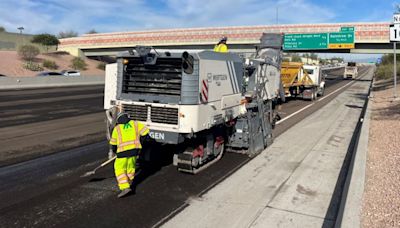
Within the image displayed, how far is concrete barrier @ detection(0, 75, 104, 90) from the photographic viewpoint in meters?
33.2

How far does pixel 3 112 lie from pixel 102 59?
7736 cm

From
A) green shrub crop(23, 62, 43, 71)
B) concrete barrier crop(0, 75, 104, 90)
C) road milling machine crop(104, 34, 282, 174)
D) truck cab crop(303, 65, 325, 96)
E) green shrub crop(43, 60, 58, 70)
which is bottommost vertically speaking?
road milling machine crop(104, 34, 282, 174)

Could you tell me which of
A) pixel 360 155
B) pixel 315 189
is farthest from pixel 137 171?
pixel 360 155

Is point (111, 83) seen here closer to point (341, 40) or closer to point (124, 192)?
point (124, 192)

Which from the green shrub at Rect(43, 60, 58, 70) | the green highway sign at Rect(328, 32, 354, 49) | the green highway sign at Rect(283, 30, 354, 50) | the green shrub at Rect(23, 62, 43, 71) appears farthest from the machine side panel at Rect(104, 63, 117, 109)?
the green shrub at Rect(43, 60, 58, 70)

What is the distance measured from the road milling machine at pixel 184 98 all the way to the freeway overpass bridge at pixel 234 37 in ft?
148

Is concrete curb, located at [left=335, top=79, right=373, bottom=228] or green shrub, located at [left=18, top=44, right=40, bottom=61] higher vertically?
green shrub, located at [left=18, top=44, right=40, bottom=61]

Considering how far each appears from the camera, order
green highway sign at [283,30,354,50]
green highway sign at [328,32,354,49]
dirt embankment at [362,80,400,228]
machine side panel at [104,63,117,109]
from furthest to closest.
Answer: green highway sign at [283,30,354,50], green highway sign at [328,32,354,49], machine side panel at [104,63,117,109], dirt embankment at [362,80,400,228]

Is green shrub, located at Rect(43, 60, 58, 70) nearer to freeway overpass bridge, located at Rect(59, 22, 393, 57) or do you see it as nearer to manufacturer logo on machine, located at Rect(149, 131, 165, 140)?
freeway overpass bridge, located at Rect(59, 22, 393, 57)

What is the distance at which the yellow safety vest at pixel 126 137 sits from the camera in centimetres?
660

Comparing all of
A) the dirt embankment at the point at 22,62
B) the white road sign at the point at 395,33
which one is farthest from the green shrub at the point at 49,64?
the white road sign at the point at 395,33

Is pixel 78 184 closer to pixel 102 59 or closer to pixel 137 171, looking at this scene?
pixel 137 171

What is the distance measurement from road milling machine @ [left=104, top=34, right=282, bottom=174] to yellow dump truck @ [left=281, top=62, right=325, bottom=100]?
14.5 meters

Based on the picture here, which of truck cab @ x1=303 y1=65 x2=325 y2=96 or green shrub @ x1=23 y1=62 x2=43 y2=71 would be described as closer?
truck cab @ x1=303 y1=65 x2=325 y2=96
